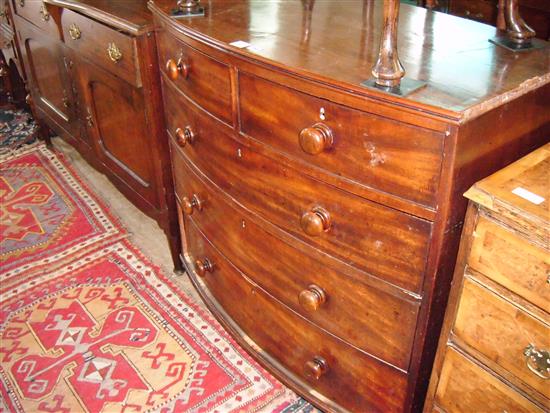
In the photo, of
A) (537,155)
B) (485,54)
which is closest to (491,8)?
(485,54)

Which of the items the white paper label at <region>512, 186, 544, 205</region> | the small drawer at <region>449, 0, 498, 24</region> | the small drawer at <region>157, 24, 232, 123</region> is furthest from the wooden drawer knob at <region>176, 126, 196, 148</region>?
the small drawer at <region>449, 0, 498, 24</region>

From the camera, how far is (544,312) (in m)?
0.92

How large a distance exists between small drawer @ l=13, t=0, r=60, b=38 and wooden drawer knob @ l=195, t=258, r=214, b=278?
3.96 feet

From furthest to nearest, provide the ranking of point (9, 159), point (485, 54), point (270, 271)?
1. point (9, 159)
2. point (270, 271)
3. point (485, 54)

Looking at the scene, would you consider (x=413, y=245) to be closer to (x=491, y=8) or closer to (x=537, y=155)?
(x=537, y=155)

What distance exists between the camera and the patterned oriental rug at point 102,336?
1708 millimetres

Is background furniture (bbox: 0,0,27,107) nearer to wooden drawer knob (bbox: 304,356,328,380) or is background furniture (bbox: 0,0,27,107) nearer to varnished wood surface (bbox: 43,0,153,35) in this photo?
varnished wood surface (bbox: 43,0,153,35)

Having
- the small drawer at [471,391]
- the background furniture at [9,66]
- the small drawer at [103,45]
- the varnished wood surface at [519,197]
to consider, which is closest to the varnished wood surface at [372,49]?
the varnished wood surface at [519,197]

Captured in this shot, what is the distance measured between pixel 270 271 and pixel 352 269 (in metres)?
0.31

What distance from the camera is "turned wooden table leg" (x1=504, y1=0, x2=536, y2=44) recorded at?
45.2 inches

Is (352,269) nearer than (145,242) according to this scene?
Yes

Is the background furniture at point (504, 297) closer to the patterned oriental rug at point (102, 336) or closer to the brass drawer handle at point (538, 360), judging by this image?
the brass drawer handle at point (538, 360)

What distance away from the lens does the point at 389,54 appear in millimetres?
963

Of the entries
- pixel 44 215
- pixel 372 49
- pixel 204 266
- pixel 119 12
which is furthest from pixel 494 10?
pixel 44 215
